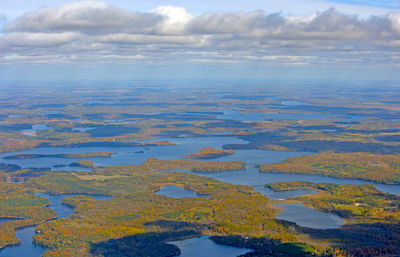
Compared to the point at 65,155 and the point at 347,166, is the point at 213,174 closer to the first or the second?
the point at 347,166

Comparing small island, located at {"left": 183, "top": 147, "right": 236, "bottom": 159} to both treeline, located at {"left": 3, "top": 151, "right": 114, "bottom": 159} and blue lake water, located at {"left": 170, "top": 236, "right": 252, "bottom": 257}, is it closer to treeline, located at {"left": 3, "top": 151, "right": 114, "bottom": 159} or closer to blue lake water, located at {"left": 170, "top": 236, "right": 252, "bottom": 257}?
treeline, located at {"left": 3, "top": 151, "right": 114, "bottom": 159}

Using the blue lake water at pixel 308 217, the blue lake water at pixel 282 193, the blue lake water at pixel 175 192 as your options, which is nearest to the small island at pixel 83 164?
the blue lake water at pixel 175 192

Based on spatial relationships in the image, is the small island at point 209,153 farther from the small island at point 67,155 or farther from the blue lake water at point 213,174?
the small island at point 67,155

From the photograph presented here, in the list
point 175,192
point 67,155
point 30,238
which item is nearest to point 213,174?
point 175,192

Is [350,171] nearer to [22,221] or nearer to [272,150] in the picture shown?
[272,150]

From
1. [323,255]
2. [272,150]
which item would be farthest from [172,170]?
[323,255]

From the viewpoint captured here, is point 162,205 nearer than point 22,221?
No
